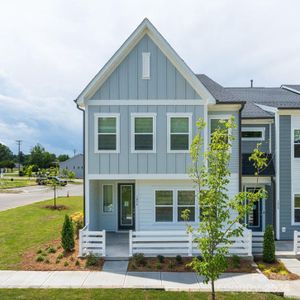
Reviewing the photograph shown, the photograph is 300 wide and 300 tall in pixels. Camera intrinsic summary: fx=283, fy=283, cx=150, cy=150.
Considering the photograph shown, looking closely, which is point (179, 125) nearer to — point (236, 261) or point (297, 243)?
point (236, 261)

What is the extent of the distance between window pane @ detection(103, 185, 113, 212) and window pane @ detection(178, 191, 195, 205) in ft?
13.8

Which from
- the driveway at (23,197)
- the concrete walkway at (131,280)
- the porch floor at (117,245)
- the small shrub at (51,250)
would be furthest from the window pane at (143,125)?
the driveway at (23,197)

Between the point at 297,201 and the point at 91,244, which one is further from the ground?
the point at 297,201

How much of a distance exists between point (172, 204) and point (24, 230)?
356 inches

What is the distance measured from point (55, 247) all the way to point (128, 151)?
555 cm

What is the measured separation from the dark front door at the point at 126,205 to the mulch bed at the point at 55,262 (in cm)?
363

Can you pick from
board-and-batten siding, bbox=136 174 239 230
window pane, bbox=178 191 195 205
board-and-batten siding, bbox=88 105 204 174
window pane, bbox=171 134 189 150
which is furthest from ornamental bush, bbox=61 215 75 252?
window pane, bbox=171 134 189 150

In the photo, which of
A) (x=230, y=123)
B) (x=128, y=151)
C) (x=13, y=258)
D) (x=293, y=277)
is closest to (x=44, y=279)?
(x=13, y=258)

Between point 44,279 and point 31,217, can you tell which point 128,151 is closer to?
point 44,279

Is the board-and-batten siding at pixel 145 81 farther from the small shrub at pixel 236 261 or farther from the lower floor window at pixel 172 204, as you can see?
the small shrub at pixel 236 261

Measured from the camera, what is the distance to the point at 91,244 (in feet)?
38.7

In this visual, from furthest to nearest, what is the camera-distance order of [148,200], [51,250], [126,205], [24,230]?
1. [24,230]
2. [126,205]
3. [148,200]
4. [51,250]

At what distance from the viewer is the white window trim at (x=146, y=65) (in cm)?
1320

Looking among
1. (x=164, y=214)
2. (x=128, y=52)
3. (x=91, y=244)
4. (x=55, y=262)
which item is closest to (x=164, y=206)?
(x=164, y=214)
